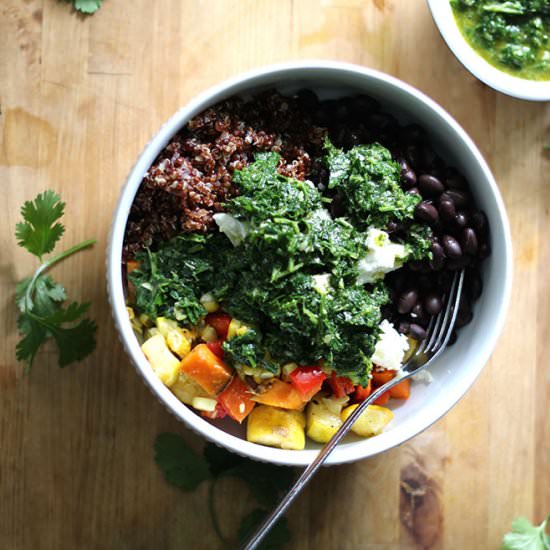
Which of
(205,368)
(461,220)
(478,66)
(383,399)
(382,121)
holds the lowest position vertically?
(383,399)

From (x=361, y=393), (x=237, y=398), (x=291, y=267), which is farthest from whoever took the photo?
(x=361, y=393)

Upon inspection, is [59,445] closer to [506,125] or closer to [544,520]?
[544,520]

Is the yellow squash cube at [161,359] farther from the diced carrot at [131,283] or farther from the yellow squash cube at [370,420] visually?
the yellow squash cube at [370,420]

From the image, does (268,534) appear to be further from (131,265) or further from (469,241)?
(469,241)

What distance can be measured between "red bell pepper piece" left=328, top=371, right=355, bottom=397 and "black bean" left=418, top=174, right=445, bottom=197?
0.61 m

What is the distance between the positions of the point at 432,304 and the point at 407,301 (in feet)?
0.25

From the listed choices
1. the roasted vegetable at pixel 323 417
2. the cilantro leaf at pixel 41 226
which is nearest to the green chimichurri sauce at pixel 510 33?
the roasted vegetable at pixel 323 417

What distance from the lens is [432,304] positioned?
7.49ft

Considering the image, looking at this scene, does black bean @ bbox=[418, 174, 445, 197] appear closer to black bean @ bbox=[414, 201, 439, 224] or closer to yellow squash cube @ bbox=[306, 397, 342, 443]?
black bean @ bbox=[414, 201, 439, 224]

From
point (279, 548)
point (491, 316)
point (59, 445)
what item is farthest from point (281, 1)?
point (279, 548)

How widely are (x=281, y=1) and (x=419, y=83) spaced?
1.77 ft

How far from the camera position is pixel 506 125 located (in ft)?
8.57

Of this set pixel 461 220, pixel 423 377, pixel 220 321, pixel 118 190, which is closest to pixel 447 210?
pixel 461 220

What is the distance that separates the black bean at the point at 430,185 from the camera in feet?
7.38
